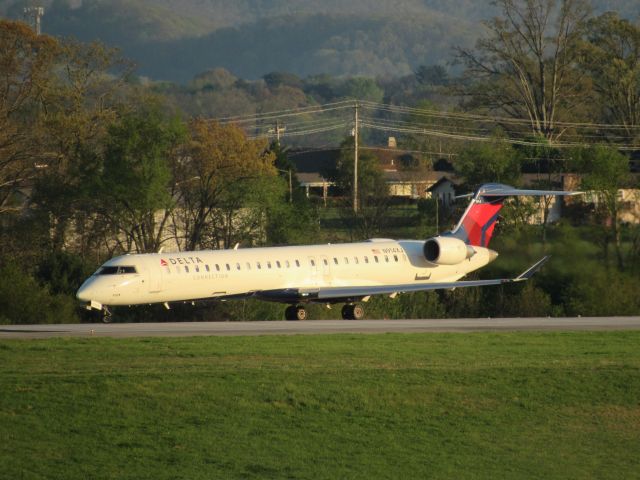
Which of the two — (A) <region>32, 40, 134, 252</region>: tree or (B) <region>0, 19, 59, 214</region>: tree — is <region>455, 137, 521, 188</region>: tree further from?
(B) <region>0, 19, 59, 214</region>: tree

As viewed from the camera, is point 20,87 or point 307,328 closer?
point 307,328

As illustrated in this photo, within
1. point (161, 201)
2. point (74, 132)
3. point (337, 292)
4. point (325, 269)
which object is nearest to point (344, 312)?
point (325, 269)

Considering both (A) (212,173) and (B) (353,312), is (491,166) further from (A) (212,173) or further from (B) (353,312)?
(B) (353,312)

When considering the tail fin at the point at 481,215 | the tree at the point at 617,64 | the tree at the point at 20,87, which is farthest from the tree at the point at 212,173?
the tree at the point at 617,64

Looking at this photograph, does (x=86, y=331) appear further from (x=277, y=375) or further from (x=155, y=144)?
(x=155, y=144)

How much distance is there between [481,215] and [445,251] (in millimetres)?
3809

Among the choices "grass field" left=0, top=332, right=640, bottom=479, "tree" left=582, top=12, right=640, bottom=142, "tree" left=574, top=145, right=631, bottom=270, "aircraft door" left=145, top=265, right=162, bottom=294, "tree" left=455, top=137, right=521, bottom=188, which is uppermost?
"tree" left=582, top=12, right=640, bottom=142

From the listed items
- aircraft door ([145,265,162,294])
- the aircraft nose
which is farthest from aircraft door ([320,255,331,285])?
the aircraft nose

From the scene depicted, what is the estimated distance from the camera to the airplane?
3697cm

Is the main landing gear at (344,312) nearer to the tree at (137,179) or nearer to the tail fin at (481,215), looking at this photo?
the tail fin at (481,215)

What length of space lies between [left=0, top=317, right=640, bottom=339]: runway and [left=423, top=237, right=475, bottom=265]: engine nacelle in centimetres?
611

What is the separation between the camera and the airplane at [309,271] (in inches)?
1455

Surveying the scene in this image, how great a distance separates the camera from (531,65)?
308 ft

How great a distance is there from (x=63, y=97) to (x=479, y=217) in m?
29.5
